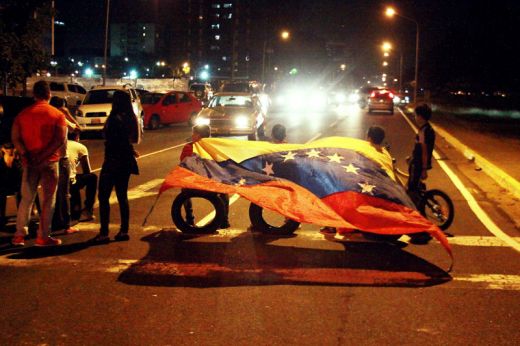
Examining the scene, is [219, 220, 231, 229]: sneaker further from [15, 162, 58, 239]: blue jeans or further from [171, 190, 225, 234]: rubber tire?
[15, 162, 58, 239]: blue jeans

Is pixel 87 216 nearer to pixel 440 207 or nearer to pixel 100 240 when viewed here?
pixel 100 240

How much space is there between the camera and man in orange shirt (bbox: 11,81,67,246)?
7.60 meters

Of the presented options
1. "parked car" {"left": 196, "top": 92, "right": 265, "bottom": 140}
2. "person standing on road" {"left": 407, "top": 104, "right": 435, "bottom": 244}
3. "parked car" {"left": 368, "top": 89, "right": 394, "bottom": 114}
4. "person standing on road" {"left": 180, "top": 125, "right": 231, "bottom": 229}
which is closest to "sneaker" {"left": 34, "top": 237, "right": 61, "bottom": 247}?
"person standing on road" {"left": 180, "top": 125, "right": 231, "bottom": 229}

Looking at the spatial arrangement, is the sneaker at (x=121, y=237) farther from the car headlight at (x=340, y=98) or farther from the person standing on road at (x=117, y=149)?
the car headlight at (x=340, y=98)

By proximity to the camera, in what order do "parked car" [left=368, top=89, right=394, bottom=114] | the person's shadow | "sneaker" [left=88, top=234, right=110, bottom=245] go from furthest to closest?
"parked car" [left=368, top=89, right=394, bottom=114] < "sneaker" [left=88, top=234, right=110, bottom=245] < the person's shadow

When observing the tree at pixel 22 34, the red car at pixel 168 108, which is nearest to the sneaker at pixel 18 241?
the tree at pixel 22 34

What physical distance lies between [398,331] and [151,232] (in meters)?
4.42

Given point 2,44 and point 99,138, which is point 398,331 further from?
point 99,138

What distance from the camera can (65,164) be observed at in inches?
333

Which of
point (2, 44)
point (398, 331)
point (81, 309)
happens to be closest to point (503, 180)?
point (398, 331)

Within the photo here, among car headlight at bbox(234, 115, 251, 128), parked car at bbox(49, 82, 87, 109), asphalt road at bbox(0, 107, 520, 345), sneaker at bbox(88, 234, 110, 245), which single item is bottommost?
asphalt road at bbox(0, 107, 520, 345)

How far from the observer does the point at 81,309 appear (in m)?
5.64

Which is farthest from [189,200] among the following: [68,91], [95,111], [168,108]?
[68,91]

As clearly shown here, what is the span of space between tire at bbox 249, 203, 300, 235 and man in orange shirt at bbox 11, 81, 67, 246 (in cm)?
259
